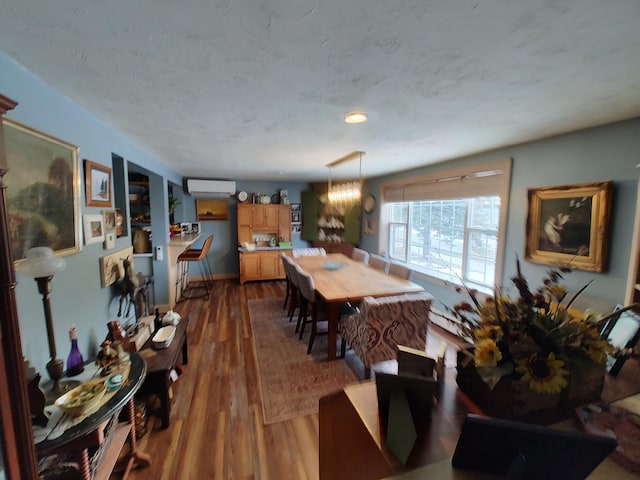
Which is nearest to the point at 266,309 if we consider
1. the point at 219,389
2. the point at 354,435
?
the point at 219,389

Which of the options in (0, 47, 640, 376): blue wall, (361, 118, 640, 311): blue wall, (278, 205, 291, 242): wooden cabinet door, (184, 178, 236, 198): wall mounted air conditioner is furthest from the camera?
(278, 205, 291, 242): wooden cabinet door

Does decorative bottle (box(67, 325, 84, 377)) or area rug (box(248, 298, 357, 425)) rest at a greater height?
decorative bottle (box(67, 325, 84, 377))

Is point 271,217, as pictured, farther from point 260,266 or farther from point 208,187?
point 208,187

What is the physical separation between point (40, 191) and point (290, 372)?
2234 mm

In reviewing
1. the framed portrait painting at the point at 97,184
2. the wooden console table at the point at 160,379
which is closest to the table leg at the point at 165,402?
the wooden console table at the point at 160,379

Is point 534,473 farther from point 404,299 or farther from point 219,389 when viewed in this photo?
point 219,389

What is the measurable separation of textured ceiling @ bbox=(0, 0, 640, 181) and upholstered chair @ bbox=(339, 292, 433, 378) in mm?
1439

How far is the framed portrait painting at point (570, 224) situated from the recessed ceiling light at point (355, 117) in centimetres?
164

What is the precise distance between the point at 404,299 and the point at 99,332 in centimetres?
237

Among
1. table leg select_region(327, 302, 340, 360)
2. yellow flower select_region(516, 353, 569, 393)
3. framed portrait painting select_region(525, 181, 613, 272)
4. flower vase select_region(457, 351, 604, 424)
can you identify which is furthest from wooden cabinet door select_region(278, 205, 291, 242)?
yellow flower select_region(516, 353, 569, 393)

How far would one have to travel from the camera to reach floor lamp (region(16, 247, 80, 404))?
1.12 metres

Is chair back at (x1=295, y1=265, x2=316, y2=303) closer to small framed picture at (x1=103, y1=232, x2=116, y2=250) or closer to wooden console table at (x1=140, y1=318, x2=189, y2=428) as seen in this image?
wooden console table at (x1=140, y1=318, x2=189, y2=428)

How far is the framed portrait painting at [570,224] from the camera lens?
188cm

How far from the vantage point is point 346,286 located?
274 centimetres
